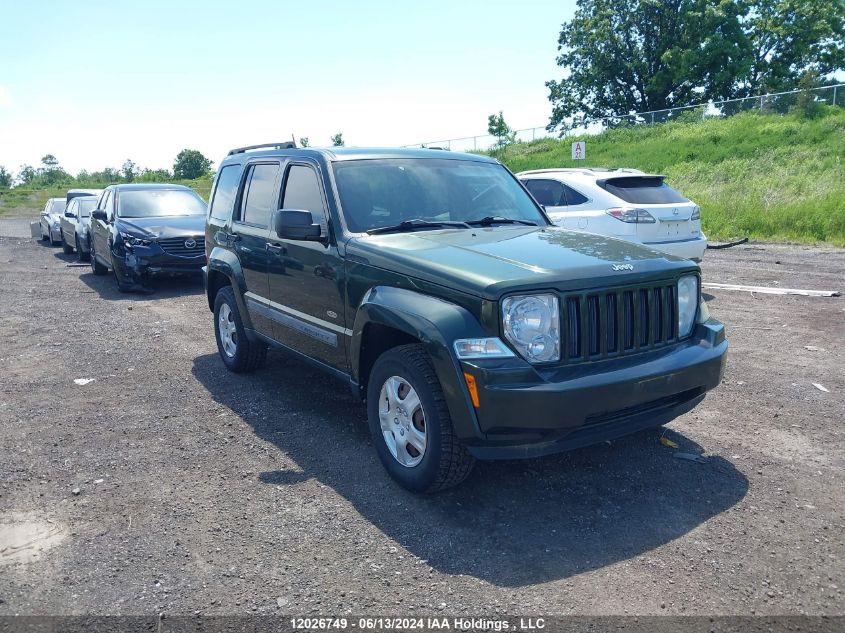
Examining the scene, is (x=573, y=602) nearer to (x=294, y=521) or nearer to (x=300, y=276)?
(x=294, y=521)

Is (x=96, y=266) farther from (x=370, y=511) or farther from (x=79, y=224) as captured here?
(x=370, y=511)

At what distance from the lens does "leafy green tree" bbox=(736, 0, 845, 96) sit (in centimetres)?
4750

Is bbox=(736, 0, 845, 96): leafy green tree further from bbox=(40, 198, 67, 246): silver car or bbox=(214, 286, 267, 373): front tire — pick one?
bbox=(214, 286, 267, 373): front tire

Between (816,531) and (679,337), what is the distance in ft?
3.92

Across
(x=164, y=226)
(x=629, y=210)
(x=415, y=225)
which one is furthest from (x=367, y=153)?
(x=164, y=226)

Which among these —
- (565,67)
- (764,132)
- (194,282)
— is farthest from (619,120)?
(194,282)

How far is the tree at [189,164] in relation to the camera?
87.0m

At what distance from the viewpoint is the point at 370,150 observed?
5195 millimetres

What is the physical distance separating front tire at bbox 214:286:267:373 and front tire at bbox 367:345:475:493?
2.37 meters

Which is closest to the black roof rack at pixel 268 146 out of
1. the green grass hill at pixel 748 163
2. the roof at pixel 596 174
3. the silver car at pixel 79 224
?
the roof at pixel 596 174

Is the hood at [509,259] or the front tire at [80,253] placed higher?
the hood at [509,259]

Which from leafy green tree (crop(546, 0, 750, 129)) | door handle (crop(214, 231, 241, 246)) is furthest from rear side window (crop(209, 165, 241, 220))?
leafy green tree (crop(546, 0, 750, 129))

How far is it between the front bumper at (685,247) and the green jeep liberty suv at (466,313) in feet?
14.4

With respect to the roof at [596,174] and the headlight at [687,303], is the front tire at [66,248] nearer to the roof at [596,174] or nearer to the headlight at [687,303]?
the roof at [596,174]
